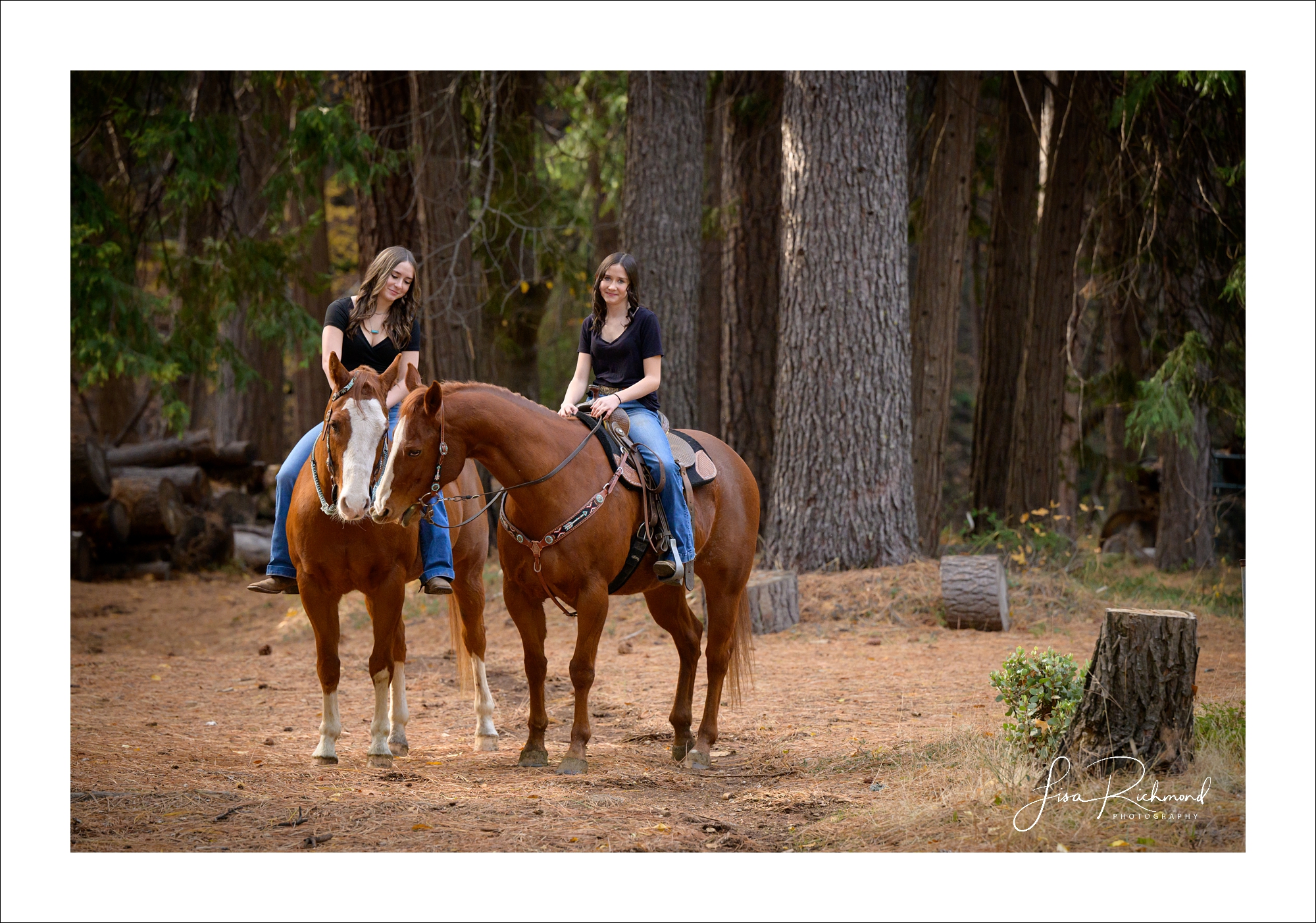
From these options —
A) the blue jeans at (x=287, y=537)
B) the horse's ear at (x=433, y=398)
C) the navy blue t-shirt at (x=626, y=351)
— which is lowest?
the blue jeans at (x=287, y=537)

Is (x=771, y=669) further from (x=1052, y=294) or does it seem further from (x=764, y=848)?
(x=1052, y=294)

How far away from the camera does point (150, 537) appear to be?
1442 centimetres

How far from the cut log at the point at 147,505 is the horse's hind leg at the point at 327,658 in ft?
30.9

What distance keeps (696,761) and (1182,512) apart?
35.2 ft

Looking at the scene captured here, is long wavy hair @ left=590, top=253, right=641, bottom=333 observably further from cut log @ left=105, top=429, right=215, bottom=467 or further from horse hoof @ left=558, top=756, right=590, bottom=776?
cut log @ left=105, top=429, right=215, bottom=467

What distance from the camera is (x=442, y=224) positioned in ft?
37.7

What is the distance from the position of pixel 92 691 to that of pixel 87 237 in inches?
190

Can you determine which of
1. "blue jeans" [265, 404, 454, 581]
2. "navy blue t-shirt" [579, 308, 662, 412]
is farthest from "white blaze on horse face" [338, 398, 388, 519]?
"navy blue t-shirt" [579, 308, 662, 412]

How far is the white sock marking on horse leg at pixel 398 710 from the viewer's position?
6312 millimetres

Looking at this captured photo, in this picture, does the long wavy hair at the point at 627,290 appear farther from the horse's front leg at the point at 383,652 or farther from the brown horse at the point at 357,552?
the horse's front leg at the point at 383,652

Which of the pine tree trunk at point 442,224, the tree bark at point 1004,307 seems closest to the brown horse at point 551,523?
the pine tree trunk at point 442,224

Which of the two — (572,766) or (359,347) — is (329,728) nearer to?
(572,766)

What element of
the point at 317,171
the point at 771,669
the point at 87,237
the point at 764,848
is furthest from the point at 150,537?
the point at 764,848

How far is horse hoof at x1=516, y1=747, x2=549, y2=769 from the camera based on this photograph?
5797 millimetres
